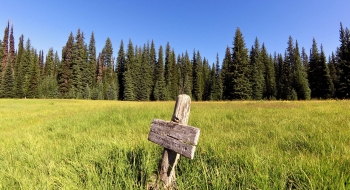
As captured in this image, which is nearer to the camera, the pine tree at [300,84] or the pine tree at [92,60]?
the pine tree at [300,84]

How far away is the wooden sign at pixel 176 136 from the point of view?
2014 mm

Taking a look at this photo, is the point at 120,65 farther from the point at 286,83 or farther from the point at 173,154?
the point at 173,154

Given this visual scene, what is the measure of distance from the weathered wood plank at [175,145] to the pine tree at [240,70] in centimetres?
3671

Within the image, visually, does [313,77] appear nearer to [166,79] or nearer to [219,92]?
[219,92]

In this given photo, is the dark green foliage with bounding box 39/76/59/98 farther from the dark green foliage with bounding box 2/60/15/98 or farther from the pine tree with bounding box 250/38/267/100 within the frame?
the pine tree with bounding box 250/38/267/100

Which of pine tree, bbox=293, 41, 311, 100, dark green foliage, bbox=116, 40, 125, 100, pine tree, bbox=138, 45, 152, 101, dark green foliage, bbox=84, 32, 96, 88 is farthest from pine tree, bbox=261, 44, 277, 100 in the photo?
dark green foliage, bbox=84, 32, 96, 88

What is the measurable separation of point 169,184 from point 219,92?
55083 mm

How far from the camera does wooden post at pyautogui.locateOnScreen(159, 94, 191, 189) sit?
229cm

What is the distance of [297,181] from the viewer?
233 cm

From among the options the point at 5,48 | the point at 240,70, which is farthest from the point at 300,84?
the point at 5,48

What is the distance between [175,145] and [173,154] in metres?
0.23

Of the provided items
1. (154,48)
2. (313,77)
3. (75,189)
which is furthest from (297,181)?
(154,48)

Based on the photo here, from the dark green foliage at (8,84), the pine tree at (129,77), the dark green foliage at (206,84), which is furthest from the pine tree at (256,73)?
the dark green foliage at (8,84)

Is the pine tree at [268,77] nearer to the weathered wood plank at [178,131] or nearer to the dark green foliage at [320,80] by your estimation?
the dark green foliage at [320,80]
